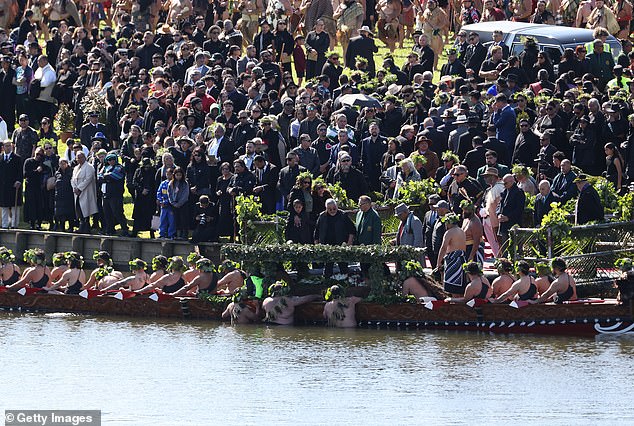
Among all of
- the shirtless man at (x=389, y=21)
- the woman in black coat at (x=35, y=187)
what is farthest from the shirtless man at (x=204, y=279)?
the shirtless man at (x=389, y=21)

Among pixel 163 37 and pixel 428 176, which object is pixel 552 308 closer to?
pixel 428 176

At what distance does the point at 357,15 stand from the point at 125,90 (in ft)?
22.2

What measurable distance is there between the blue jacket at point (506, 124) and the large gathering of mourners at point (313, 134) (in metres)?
0.03

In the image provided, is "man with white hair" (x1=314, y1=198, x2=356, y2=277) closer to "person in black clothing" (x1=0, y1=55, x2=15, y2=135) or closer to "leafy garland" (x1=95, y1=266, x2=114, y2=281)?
"leafy garland" (x1=95, y1=266, x2=114, y2=281)

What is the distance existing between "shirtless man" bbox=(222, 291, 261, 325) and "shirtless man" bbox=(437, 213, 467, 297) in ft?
11.3

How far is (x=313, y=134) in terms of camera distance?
3656cm

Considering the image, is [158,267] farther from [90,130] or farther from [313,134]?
[90,130]

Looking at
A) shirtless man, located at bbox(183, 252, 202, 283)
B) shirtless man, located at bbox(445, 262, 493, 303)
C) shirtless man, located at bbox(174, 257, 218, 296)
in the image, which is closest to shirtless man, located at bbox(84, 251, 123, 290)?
shirtless man, located at bbox(183, 252, 202, 283)

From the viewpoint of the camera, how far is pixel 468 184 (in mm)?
33188

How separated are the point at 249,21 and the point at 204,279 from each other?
45.4 ft

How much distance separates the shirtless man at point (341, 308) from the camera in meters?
32.8

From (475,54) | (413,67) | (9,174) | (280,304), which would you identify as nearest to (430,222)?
(280,304)

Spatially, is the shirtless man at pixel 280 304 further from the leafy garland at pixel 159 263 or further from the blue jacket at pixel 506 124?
the blue jacket at pixel 506 124

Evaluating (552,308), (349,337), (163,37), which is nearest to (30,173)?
(163,37)
